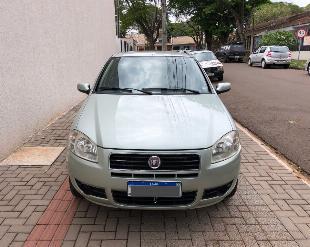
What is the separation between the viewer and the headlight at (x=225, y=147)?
3.49m

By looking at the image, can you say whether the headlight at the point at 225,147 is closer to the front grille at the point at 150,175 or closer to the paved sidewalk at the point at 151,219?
the front grille at the point at 150,175

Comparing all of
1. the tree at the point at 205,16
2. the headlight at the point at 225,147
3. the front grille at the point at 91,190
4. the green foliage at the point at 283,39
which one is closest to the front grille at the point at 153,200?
the front grille at the point at 91,190

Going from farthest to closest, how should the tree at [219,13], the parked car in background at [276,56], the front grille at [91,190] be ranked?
the tree at [219,13] → the parked car in background at [276,56] → the front grille at [91,190]

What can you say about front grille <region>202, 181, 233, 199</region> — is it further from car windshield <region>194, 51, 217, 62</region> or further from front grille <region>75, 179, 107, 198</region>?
car windshield <region>194, 51, 217, 62</region>

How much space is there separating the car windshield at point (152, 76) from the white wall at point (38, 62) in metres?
1.84

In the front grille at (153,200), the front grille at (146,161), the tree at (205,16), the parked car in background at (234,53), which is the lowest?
the parked car in background at (234,53)

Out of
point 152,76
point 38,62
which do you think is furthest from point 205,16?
point 152,76

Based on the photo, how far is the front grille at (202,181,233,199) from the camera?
3480 millimetres

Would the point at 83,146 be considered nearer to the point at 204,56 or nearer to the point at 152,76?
the point at 152,76

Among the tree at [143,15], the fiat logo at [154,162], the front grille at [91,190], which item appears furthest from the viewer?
the tree at [143,15]

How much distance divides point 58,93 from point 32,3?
2.26 meters

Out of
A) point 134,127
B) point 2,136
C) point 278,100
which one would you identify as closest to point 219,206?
point 134,127

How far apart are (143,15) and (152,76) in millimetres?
39931

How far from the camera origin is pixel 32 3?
7.05 metres
